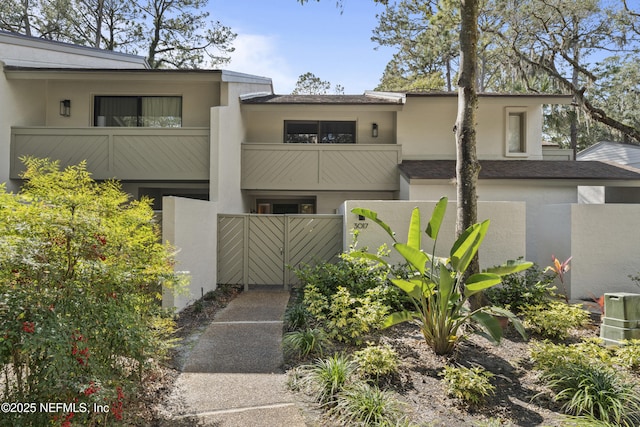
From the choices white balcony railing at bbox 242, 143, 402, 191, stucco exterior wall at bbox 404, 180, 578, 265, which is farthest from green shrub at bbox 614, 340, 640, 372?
white balcony railing at bbox 242, 143, 402, 191

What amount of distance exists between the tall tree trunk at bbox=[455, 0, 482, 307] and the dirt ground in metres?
1.35

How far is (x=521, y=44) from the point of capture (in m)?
17.5

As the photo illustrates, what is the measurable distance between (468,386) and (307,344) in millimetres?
2149

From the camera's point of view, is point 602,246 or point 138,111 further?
point 138,111

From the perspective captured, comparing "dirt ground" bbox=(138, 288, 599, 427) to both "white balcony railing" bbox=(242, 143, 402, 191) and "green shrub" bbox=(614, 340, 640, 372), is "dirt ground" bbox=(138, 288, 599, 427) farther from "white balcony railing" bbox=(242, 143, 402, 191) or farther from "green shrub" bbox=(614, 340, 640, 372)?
"white balcony railing" bbox=(242, 143, 402, 191)

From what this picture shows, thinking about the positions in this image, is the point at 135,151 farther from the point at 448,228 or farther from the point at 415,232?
the point at 448,228

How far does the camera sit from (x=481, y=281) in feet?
14.5

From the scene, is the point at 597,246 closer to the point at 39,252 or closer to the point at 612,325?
the point at 612,325

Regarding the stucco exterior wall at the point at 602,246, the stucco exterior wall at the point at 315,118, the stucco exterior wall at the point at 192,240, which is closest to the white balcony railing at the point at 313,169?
the stucco exterior wall at the point at 315,118

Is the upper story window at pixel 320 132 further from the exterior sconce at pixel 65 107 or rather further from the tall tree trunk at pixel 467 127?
the exterior sconce at pixel 65 107

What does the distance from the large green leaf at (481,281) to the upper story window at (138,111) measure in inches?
411

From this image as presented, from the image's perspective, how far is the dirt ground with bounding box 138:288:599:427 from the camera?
3484 mm

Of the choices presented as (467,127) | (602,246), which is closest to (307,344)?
(467,127)

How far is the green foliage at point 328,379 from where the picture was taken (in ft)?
12.4
